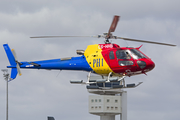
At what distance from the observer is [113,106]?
115375 millimetres

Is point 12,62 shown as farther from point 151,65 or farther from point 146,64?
point 151,65

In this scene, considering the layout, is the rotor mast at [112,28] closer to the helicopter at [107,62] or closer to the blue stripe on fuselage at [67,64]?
the helicopter at [107,62]

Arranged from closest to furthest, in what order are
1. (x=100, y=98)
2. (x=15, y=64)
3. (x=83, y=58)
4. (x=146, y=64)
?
(x=146, y=64) → (x=83, y=58) → (x=15, y=64) → (x=100, y=98)

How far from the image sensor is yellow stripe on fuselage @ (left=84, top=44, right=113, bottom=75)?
48.0 meters

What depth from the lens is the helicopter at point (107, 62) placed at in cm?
4669

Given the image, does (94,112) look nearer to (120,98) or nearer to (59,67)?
(120,98)

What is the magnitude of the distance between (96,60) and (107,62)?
1.48 m

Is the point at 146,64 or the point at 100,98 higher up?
the point at 100,98

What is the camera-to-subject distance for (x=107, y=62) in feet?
157

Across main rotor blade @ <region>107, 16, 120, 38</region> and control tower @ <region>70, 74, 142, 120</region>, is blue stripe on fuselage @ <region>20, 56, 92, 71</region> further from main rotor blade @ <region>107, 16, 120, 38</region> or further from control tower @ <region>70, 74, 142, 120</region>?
control tower @ <region>70, 74, 142, 120</region>

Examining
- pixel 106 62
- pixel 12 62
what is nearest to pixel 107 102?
pixel 12 62

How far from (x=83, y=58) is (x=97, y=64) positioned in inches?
86.9

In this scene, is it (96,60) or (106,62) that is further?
(96,60)

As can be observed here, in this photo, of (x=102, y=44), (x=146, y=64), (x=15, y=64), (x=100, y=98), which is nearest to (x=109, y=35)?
(x=102, y=44)
